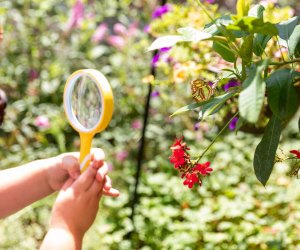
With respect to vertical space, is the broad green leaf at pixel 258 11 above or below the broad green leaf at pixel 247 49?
above


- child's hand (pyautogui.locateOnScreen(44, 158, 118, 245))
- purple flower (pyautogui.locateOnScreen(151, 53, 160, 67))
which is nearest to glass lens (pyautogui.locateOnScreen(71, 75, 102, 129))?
child's hand (pyautogui.locateOnScreen(44, 158, 118, 245))

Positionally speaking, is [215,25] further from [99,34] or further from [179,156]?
[99,34]

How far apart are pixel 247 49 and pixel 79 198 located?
0.56 m

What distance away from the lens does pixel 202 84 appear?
987mm

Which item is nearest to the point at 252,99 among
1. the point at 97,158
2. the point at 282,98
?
the point at 282,98

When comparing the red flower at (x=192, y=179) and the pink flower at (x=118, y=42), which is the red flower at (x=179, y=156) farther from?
the pink flower at (x=118, y=42)


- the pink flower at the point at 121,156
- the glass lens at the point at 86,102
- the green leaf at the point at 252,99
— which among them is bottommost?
the pink flower at the point at 121,156

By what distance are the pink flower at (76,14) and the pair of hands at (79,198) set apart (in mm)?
2221

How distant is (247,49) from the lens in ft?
2.68

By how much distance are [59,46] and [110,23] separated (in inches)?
22.2

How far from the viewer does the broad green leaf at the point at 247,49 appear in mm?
802

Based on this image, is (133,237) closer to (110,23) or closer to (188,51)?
(188,51)

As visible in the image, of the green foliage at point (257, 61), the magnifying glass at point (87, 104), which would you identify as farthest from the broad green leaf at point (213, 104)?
the magnifying glass at point (87, 104)

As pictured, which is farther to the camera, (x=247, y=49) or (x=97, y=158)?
(x=97, y=158)
